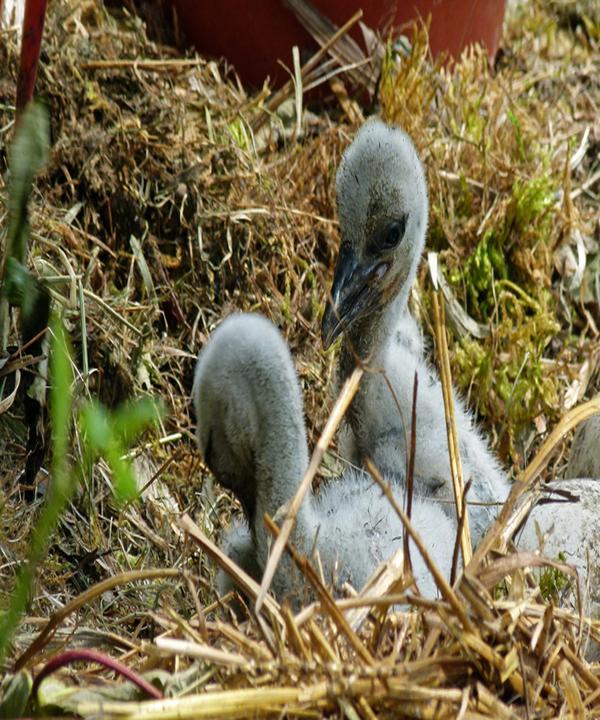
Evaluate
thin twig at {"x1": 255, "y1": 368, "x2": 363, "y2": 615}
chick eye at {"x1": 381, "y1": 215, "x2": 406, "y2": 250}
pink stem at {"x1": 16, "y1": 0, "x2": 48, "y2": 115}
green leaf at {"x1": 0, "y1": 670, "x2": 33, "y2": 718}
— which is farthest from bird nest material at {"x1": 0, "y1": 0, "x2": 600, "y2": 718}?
pink stem at {"x1": 16, "y1": 0, "x2": 48, "y2": 115}

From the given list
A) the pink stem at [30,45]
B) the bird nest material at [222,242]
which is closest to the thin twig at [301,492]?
the bird nest material at [222,242]

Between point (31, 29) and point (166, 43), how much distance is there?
3.01 meters

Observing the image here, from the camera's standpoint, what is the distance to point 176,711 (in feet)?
6.38

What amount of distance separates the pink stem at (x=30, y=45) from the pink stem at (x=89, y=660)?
2.63ft

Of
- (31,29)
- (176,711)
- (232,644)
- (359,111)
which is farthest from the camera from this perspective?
(359,111)

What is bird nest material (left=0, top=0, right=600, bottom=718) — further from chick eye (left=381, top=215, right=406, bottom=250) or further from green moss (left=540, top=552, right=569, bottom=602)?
chick eye (left=381, top=215, right=406, bottom=250)

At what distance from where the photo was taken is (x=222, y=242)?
409cm

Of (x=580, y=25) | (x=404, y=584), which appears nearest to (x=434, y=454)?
(x=404, y=584)

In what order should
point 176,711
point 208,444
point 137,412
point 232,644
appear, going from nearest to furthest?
1. point 137,412
2. point 176,711
3. point 232,644
4. point 208,444

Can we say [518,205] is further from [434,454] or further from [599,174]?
[434,454]

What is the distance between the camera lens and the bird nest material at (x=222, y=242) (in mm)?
3387

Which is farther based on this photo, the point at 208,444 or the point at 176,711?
the point at 208,444

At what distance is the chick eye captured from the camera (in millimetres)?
3129

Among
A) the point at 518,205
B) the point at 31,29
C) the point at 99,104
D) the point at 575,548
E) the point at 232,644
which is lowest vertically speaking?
the point at 575,548
